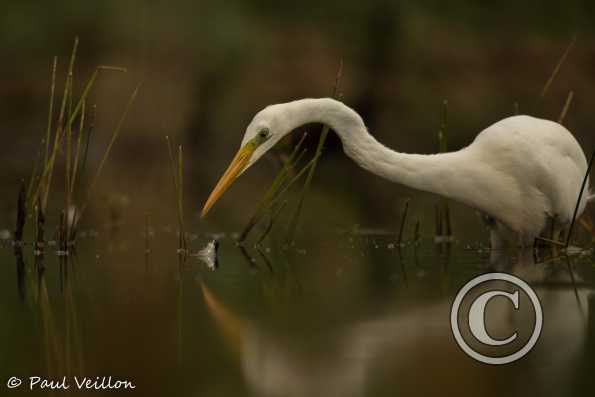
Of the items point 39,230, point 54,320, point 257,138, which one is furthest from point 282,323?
point 39,230

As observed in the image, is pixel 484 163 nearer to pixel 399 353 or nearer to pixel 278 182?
pixel 278 182

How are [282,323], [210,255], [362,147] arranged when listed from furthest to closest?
1. [210,255]
2. [362,147]
3. [282,323]

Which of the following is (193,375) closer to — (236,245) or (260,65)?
(236,245)

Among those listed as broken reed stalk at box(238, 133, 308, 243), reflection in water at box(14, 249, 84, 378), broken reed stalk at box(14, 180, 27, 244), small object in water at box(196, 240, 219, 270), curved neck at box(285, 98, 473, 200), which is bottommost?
small object in water at box(196, 240, 219, 270)

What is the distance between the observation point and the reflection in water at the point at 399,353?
3049 mm

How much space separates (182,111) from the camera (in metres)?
14.0

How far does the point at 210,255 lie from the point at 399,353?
7.97 feet

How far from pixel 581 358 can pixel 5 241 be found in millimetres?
4012

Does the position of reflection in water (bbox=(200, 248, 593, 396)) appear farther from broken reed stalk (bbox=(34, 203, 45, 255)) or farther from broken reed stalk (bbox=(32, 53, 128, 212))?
broken reed stalk (bbox=(34, 203, 45, 255))

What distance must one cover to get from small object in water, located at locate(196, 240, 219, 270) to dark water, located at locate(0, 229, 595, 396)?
57 mm

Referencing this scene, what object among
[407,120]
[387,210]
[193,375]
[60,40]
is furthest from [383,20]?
[193,375]

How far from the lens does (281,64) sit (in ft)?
47.0

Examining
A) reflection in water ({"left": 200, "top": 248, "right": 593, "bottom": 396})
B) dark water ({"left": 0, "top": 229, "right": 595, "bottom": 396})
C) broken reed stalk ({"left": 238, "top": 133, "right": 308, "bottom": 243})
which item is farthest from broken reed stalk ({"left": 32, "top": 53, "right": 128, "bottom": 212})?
reflection in water ({"left": 200, "top": 248, "right": 593, "bottom": 396})

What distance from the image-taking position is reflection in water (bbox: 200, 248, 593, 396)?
3.05 m
